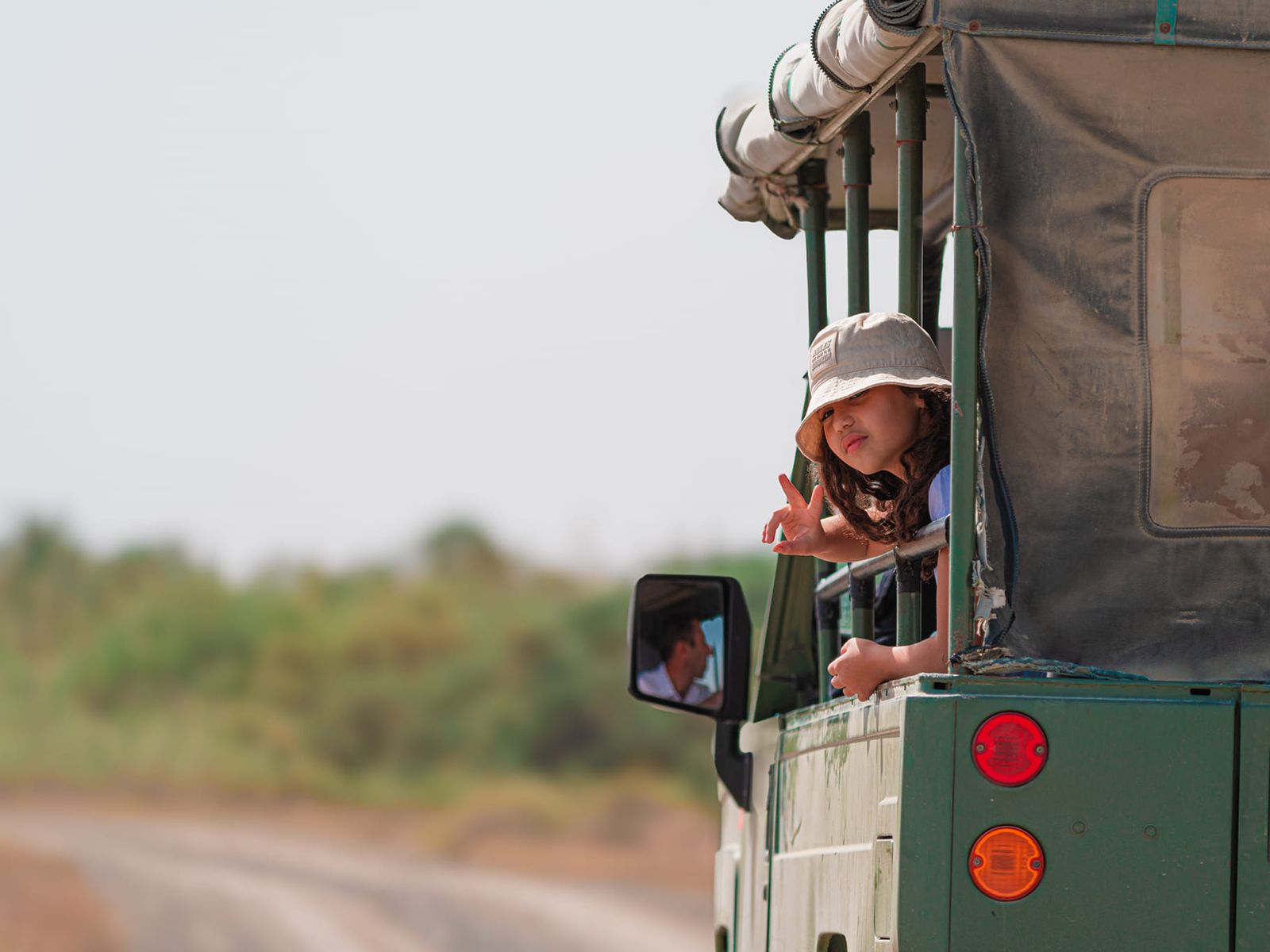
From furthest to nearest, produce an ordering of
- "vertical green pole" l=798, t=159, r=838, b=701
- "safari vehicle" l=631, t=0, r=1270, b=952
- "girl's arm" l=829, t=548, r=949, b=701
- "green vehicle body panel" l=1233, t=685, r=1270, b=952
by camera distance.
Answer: "vertical green pole" l=798, t=159, r=838, b=701, "girl's arm" l=829, t=548, r=949, b=701, "safari vehicle" l=631, t=0, r=1270, b=952, "green vehicle body panel" l=1233, t=685, r=1270, b=952

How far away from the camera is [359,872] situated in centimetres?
3509

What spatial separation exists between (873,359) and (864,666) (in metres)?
0.59

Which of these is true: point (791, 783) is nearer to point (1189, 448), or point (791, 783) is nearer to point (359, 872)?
point (1189, 448)

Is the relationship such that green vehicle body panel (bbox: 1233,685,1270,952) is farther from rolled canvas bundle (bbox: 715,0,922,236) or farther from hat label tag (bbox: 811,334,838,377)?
rolled canvas bundle (bbox: 715,0,922,236)

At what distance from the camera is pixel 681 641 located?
4.93 meters

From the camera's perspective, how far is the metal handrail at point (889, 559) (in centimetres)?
338

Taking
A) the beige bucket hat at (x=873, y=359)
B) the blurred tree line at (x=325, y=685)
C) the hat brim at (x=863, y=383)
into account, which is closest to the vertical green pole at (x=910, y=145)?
the beige bucket hat at (x=873, y=359)

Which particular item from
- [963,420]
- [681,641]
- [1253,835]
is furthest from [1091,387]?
[681,641]

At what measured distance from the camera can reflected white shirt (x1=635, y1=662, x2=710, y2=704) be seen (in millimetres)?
4875

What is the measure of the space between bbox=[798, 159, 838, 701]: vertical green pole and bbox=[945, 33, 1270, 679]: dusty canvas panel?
143cm

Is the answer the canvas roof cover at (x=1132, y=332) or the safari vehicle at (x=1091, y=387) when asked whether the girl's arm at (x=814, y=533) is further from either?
the canvas roof cover at (x=1132, y=332)

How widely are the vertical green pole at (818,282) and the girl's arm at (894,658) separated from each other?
1223 millimetres

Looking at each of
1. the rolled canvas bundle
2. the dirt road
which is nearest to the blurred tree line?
the dirt road

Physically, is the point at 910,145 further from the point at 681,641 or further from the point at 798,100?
the point at 681,641
